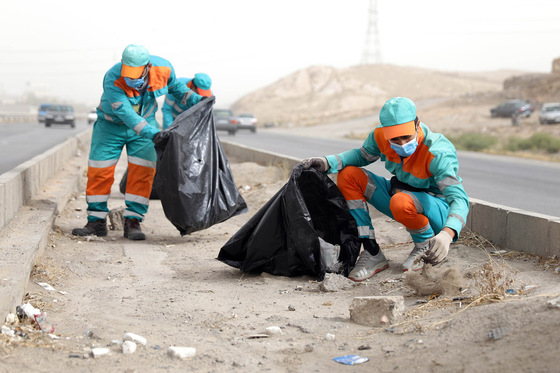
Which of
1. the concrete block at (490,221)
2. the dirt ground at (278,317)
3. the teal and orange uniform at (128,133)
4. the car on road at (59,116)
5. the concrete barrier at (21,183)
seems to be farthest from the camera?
the car on road at (59,116)

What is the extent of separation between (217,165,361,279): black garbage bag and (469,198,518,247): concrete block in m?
1.10

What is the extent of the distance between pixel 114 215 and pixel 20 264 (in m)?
2.97

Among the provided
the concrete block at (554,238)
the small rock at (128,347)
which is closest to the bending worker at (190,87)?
the concrete block at (554,238)

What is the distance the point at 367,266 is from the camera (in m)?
4.82

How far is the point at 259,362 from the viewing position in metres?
3.09

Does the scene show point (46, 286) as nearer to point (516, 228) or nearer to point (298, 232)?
point (298, 232)

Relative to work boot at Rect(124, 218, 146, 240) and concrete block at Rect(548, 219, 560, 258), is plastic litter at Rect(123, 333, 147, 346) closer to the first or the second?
concrete block at Rect(548, 219, 560, 258)

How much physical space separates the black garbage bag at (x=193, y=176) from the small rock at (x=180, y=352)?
282cm

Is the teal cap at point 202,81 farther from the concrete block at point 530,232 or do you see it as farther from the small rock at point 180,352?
the small rock at point 180,352

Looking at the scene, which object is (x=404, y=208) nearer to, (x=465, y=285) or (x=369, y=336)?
(x=465, y=285)

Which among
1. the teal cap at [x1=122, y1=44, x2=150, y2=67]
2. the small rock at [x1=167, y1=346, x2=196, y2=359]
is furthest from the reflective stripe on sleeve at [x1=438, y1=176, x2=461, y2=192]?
the teal cap at [x1=122, y1=44, x2=150, y2=67]

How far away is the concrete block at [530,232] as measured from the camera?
15.3ft

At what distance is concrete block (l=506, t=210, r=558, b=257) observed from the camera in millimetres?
4656

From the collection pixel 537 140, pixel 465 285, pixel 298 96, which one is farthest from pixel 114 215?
pixel 298 96
